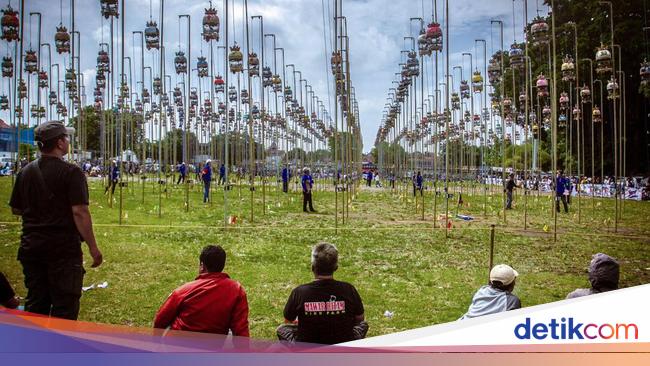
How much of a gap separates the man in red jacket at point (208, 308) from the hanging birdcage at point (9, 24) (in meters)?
3.35

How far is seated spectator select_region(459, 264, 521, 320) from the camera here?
3691 millimetres

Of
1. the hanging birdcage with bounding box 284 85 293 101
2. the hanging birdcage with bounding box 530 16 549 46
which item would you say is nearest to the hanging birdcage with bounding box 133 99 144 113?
the hanging birdcage with bounding box 284 85 293 101

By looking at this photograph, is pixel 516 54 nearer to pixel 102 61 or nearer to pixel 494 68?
pixel 494 68

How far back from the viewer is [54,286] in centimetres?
339

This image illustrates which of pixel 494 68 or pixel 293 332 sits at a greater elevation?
pixel 494 68

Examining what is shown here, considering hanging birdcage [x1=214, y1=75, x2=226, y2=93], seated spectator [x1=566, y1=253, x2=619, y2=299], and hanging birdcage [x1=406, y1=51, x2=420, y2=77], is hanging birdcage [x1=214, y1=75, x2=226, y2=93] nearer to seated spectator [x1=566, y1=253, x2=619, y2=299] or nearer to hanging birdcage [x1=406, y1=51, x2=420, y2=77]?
hanging birdcage [x1=406, y1=51, x2=420, y2=77]

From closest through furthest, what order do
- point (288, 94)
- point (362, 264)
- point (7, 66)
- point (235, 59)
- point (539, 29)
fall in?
point (7, 66)
point (362, 264)
point (539, 29)
point (235, 59)
point (288, 94)

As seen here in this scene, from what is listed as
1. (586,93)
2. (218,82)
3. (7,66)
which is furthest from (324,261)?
(218,82)

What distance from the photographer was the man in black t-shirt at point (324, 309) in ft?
10.8

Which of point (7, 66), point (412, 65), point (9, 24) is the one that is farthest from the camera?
point (412, 65)

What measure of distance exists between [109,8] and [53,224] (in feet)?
19.2

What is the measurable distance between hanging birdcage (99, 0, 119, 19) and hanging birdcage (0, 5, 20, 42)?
10.1ft

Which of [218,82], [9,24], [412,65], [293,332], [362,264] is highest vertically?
[412,65]

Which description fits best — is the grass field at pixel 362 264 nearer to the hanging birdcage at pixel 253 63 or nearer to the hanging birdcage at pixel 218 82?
the hanging birdcage at pixel 253 63
